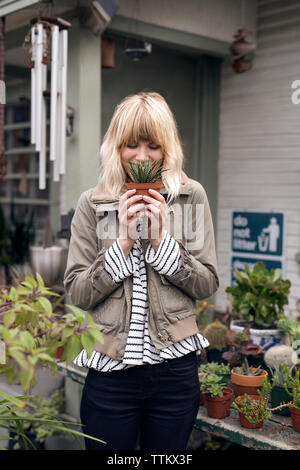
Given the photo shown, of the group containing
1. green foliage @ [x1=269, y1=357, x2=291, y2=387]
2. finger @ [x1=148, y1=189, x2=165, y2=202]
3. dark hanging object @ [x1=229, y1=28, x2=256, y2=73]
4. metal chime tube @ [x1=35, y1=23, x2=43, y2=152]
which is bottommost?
green foliage @ [x1=269, y1=357, x2=291, y2=387]

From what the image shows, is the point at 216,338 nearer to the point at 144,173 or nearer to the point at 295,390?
the point at 295,390

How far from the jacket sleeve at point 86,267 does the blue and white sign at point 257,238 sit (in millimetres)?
2800

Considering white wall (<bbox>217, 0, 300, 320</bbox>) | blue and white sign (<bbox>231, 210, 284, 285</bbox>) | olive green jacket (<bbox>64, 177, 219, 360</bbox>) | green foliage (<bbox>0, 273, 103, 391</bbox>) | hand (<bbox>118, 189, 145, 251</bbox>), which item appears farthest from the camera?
blue and white sign (<bbox>231, 210, 284, 285</bbox>)

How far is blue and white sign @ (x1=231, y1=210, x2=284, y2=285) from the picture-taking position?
451 cm

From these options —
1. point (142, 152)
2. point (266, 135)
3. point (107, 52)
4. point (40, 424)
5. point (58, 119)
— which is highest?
point (107, 52)

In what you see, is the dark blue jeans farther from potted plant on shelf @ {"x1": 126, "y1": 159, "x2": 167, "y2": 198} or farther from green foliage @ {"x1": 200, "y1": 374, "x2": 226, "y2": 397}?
potted plant on shelf @ {"x1": 126, "y1": 159, "x2": 167, "y2": 198}

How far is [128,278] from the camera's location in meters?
1.96

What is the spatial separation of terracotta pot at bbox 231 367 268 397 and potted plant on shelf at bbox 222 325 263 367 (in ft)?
0.54

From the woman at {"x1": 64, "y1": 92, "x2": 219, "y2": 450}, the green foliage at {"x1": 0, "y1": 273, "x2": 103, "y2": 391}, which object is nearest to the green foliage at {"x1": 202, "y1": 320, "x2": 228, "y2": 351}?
the woman at {"x1": 64, "y1": 92, "x2": 219, "y2": 450}

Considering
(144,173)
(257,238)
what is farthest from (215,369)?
(257,238)

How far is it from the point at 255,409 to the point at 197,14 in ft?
10.0

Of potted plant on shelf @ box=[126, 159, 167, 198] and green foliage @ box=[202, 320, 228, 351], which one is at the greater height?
potted plant on shelf @ box=[126, 159, 167, 198]

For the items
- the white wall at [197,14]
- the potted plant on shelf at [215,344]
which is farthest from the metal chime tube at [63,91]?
the potted plant on shelf at [215,344]

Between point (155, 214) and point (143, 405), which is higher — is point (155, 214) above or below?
above
